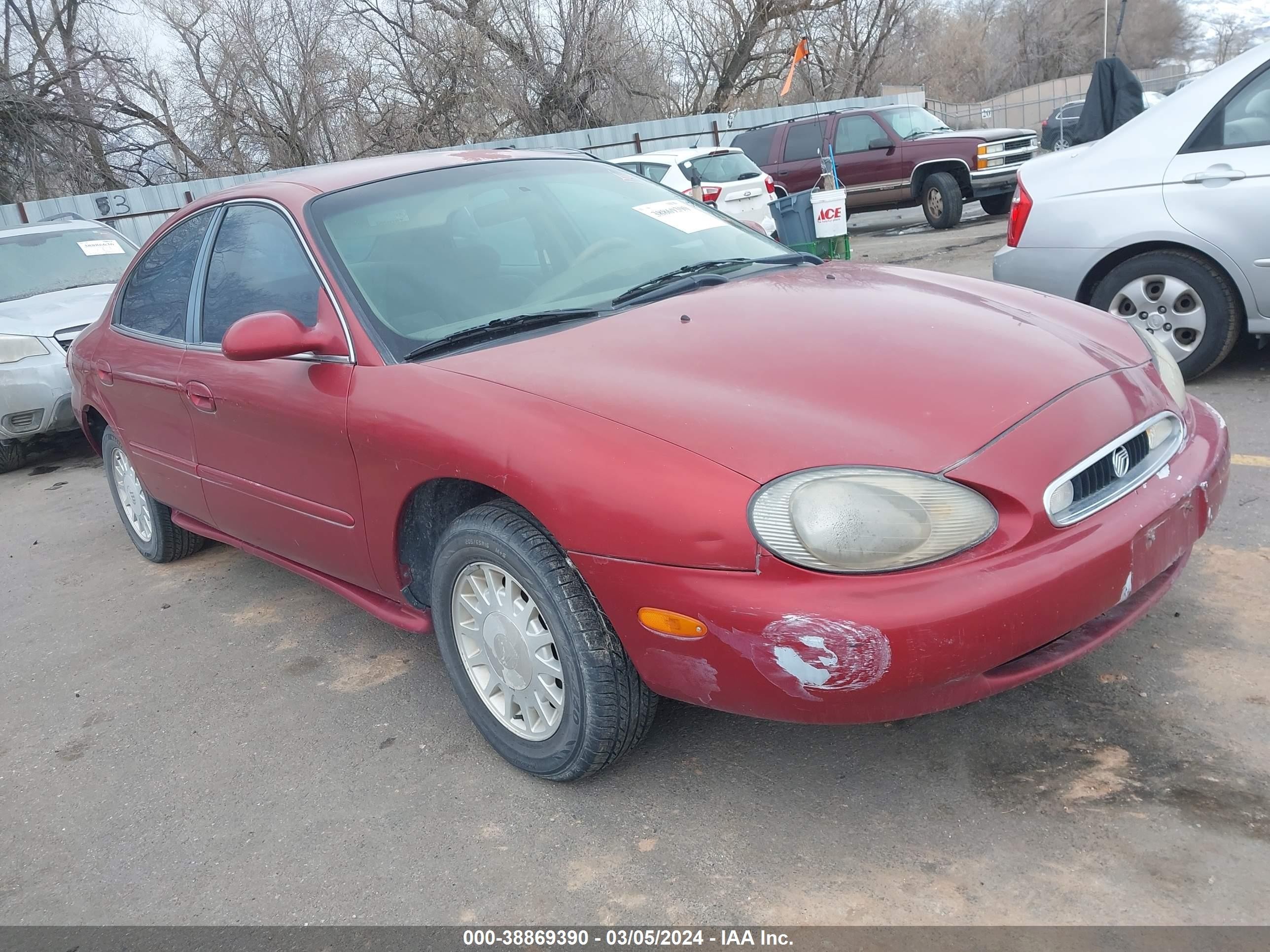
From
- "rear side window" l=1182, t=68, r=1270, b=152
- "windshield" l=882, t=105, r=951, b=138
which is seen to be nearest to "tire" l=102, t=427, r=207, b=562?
"rear side window" l=1182, t=68, r=1270, b=152

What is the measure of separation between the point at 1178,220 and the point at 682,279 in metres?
2.92

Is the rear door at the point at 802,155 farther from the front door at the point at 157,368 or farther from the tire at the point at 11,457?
the front door at the point at 157,368

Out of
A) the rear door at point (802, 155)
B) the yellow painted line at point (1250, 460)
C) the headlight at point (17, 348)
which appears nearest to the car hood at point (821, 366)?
the yellow painted line at point (1250, 460)

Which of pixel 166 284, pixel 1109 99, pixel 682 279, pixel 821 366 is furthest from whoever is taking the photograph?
pixel 1109 99

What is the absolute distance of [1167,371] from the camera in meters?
2.82

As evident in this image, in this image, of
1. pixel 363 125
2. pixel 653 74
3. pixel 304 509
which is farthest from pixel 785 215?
pixel 653 74

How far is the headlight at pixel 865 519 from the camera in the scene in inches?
80.8

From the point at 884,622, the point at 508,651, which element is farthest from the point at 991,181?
the point at 884,622

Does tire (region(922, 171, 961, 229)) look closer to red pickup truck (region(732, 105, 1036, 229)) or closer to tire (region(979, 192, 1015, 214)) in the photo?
red pickup truck (region(732, 105, 1036, 229))

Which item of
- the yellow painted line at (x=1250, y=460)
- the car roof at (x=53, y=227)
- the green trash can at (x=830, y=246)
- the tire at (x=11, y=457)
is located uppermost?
the car roof at (x=53, y=227)

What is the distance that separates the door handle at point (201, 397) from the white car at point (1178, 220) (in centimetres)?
398

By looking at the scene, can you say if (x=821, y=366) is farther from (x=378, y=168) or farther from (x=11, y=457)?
(x=11, y=457)

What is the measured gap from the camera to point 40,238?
8312 mm

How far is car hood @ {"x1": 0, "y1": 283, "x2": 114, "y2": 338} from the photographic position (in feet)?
23.4
